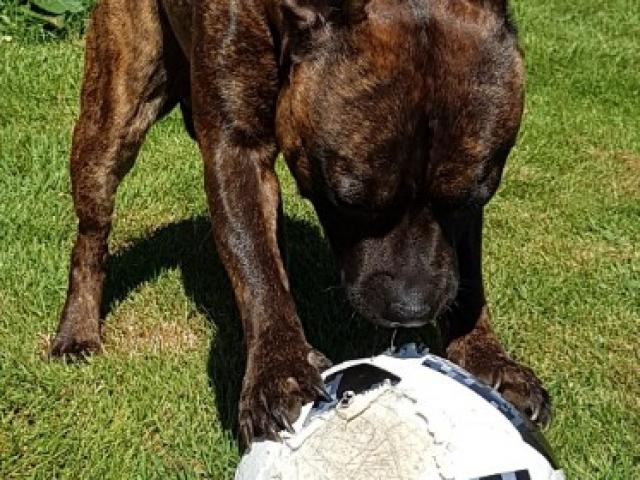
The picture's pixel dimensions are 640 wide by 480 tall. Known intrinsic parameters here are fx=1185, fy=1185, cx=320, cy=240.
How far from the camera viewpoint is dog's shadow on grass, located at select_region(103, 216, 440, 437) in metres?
4.29

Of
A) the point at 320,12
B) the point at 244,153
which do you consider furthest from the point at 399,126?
the point at 244,153

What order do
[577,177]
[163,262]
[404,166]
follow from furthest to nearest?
[577,177] < [163,262] < [404,166]

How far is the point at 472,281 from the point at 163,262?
5.76 feet

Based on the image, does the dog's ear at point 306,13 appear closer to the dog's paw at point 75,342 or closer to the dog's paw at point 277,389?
the dog's paw at point 277,389

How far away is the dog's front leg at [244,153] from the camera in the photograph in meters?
3.41

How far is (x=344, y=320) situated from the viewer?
462 centimetres

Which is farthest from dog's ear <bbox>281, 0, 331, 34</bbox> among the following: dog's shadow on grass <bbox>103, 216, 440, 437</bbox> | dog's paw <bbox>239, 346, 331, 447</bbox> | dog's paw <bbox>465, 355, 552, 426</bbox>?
dog's paw <bbox>465, 355, 552, 426</bbox>

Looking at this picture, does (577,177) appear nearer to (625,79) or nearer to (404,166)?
(625,79)

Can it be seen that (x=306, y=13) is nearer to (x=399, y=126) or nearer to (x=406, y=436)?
(x=399, y=126)

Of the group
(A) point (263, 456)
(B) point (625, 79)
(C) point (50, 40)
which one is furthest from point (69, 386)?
(B) point (625, 79)

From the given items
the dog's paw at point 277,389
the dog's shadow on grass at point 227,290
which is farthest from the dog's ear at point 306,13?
A: the dog's shadow on grass at point 227,290

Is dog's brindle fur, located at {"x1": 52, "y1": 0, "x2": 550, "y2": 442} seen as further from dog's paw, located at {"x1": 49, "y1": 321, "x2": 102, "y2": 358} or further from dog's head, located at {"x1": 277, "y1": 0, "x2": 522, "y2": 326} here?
dog's paw, located at {"x1": 49, "y1": 321, "x2": 102, "y2": 358}

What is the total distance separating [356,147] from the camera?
3.13 metres

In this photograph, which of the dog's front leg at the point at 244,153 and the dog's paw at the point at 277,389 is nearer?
the dog's paw at the point at 277,389
